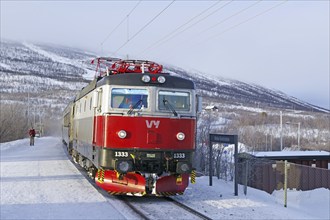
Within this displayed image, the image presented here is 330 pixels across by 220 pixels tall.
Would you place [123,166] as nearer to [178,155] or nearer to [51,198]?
[178,155]

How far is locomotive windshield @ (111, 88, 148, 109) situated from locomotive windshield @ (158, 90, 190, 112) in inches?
16.5

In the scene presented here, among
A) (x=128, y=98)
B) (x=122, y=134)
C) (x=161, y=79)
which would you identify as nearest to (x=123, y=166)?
(x=122, y=134)

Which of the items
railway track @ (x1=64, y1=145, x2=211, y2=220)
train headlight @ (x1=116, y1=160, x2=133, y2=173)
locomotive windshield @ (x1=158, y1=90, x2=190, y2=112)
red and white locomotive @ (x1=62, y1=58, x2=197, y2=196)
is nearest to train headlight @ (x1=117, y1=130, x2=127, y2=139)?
red and white locomotive @ (x1=62, y1=58, x2=197, y2=196)

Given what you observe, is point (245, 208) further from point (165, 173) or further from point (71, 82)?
point (71, 82)

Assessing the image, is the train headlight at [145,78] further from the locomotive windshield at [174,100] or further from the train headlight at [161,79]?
the locomotive windshield at [174,100]

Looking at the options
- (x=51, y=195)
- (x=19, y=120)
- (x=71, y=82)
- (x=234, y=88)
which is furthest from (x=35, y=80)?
(x=51, y=195)

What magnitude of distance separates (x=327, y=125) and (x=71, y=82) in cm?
9637

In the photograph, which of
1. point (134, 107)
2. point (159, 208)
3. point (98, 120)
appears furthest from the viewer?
point (98, 120)

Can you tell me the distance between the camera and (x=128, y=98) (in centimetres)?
1123

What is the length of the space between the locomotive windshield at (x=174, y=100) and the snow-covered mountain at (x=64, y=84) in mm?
109080

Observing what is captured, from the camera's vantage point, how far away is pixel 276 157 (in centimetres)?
3500

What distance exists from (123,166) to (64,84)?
482ft

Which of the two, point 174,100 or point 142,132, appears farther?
point 174,100

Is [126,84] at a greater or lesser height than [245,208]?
greater
